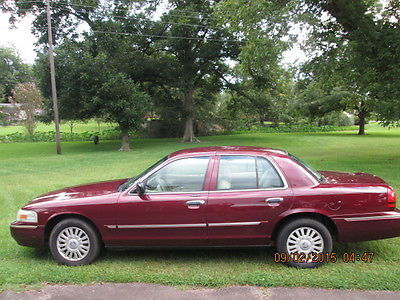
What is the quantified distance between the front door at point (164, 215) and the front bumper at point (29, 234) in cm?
104

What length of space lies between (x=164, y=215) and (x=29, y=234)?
5.86ft

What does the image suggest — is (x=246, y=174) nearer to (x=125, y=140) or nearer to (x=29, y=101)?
(x=125, y=140)

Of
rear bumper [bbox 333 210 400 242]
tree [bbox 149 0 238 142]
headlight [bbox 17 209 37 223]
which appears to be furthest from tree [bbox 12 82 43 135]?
rear bumper [bbox 333 210 400 242]

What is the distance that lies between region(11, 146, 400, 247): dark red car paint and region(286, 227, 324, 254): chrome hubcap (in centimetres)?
21

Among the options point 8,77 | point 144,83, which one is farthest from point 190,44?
point 8,77

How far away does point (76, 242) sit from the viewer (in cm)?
424

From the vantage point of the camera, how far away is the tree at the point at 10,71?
68438mm

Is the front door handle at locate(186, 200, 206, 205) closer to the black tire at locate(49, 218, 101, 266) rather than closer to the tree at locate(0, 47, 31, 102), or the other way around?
the black tire at locate(49, 218, 101, 266)

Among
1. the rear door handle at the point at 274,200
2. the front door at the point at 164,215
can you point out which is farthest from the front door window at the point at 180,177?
the rear door handle at the point at 274,200

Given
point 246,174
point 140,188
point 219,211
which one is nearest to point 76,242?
point 140,188

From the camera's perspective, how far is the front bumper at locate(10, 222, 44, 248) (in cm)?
427

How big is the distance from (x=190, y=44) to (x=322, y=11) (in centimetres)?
1682

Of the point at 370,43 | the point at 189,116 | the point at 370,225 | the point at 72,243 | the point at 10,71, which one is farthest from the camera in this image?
the point at 10,71

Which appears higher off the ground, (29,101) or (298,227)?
(29,101)
